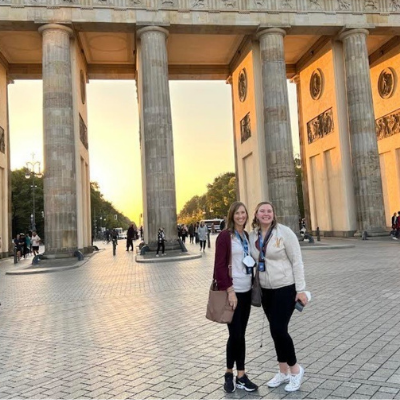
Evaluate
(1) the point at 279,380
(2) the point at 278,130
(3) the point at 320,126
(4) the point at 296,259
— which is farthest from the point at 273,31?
(1) the point at 279,380

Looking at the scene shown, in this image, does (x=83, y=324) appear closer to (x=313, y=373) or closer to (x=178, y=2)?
(x=313, y=373)

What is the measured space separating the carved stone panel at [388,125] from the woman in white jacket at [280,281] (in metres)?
29.5

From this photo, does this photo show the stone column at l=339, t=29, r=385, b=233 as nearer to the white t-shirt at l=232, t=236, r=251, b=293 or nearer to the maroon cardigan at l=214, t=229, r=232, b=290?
the white t-shirt at l=232, t=236, r=251, b=293

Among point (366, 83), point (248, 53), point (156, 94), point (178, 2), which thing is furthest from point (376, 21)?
point (156, 94)

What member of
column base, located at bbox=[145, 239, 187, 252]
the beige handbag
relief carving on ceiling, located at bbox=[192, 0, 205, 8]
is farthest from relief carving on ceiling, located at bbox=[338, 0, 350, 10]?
the beige handbag

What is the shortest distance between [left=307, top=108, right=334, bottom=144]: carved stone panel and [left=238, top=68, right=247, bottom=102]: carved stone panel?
5802 mm

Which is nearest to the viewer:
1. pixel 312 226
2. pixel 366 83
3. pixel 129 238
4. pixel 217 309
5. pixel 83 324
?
pixel 217 309

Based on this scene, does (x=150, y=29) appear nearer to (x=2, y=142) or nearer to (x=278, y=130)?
(x=278, y=130)

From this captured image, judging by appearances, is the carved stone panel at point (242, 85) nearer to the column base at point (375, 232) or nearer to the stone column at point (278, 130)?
the stone column at point (278, 130)

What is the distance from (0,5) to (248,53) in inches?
571

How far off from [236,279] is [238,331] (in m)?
0.51

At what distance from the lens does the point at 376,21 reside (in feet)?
86.2

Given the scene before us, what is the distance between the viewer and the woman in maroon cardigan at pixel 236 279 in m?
4.05

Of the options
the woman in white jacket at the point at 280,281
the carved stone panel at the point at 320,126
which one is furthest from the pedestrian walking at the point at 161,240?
the woman in white jacket at the point at 280,281
